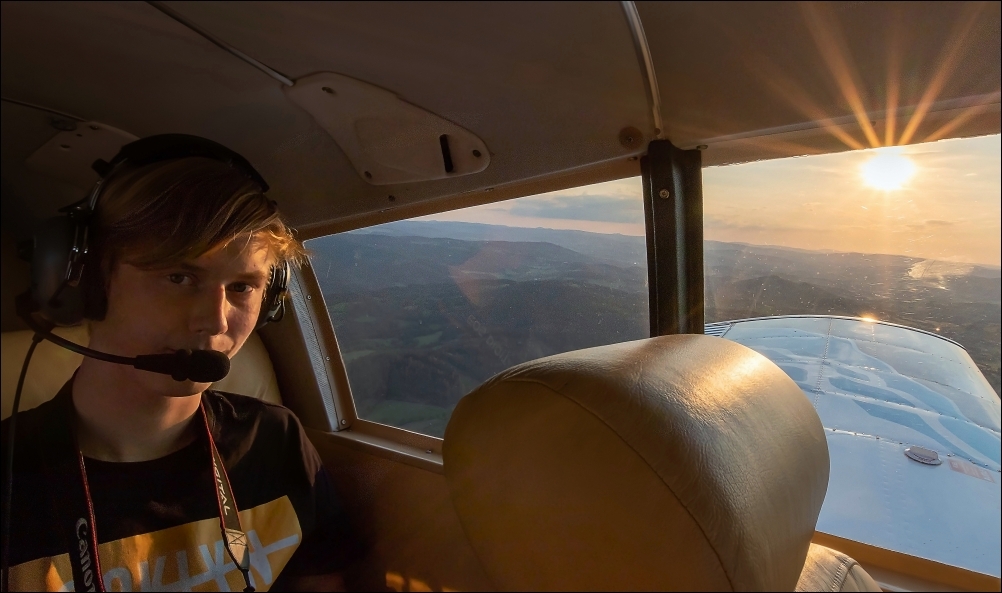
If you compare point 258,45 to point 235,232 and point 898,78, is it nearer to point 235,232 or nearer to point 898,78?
point 235,232

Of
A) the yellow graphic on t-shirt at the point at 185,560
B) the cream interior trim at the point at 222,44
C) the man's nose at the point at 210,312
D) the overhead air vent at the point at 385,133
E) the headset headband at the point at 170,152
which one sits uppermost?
the cream interior trim at the point at 222,44

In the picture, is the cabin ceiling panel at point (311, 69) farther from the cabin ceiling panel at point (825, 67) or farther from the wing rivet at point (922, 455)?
the wing rivet at point (922, 455)

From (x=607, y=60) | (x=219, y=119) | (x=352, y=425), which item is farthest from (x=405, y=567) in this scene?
(x=607, y=60)

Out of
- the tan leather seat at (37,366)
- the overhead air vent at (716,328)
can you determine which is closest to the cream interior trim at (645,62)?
the overhead air vent at (716,328)

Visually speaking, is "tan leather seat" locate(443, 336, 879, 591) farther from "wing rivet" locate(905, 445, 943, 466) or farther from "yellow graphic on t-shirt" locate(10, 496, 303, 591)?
"wing rivet" locate(905, 445, 943, 466)

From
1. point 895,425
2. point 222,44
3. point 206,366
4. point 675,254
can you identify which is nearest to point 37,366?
point 206,366

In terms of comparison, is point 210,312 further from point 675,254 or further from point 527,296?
point 675,254

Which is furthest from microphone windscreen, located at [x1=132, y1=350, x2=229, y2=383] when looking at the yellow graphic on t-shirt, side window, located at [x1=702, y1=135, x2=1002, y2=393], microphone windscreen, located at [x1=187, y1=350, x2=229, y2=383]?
side window, located at [x1=702, y1=135, x2=1002, y2=393]
